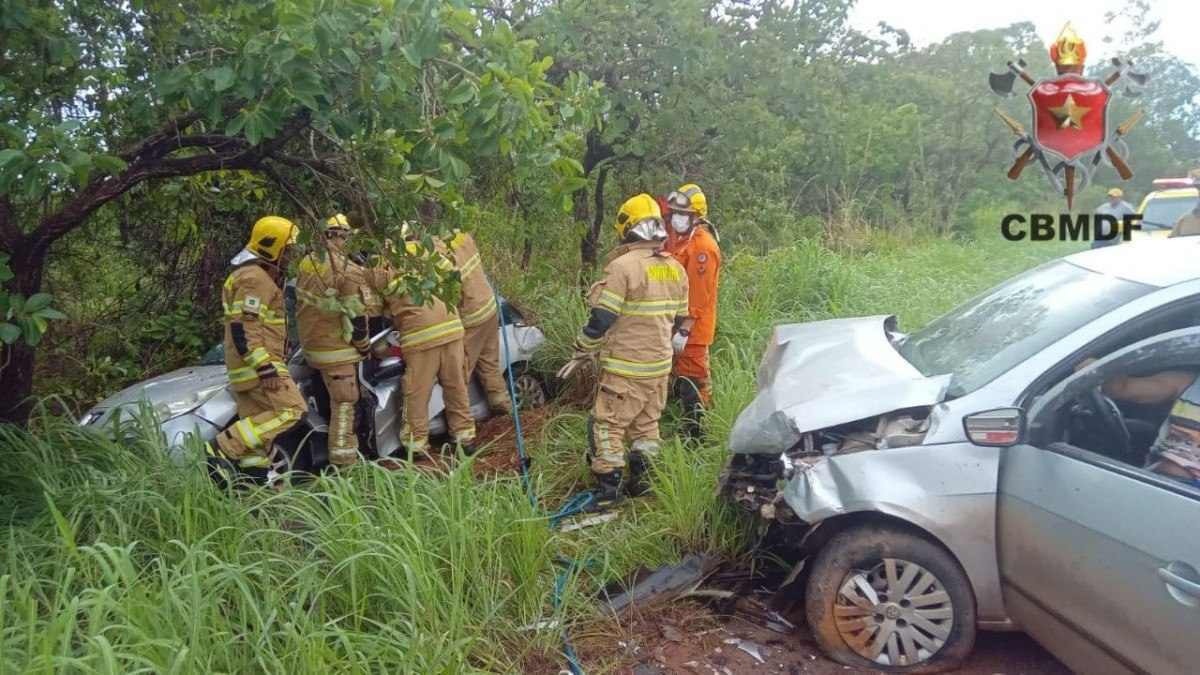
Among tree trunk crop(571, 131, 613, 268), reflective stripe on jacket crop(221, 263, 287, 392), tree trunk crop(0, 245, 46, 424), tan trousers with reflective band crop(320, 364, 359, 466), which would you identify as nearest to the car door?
tan trousers with reflective band crop(320, 364, 359, 466)

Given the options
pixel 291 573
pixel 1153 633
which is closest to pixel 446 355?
pixel 291 573

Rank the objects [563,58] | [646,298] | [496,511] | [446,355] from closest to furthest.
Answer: [496,511] < [646,298] < [446,355] < [563,58]

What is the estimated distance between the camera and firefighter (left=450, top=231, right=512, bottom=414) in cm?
568

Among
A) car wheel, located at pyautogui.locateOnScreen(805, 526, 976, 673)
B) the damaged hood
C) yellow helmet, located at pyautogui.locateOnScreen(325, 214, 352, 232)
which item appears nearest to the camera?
car wheel, located at pyautogui.locateOnScreen(805, 526, 976, 673)

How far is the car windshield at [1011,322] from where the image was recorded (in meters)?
3.14

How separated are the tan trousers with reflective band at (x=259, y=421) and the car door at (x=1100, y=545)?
3.71 metres

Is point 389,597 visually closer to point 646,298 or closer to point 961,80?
point 646,298

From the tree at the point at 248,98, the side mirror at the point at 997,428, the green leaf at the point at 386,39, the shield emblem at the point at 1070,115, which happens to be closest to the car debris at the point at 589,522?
the tree at the point at 248,98

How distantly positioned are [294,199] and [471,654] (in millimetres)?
2161

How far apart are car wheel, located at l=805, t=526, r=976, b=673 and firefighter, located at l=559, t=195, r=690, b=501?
5.54ft

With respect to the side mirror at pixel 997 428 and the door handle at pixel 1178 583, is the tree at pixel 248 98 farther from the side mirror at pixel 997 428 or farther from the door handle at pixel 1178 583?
the door handle at pixel 1178 583

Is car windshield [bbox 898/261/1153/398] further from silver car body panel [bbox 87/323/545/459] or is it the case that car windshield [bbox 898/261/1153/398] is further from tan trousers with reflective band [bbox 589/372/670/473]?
silver car body panel [bbox 87/323/545/459]

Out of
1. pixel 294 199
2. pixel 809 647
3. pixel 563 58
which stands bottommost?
pixel 809 647

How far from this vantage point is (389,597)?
9.27 ft
